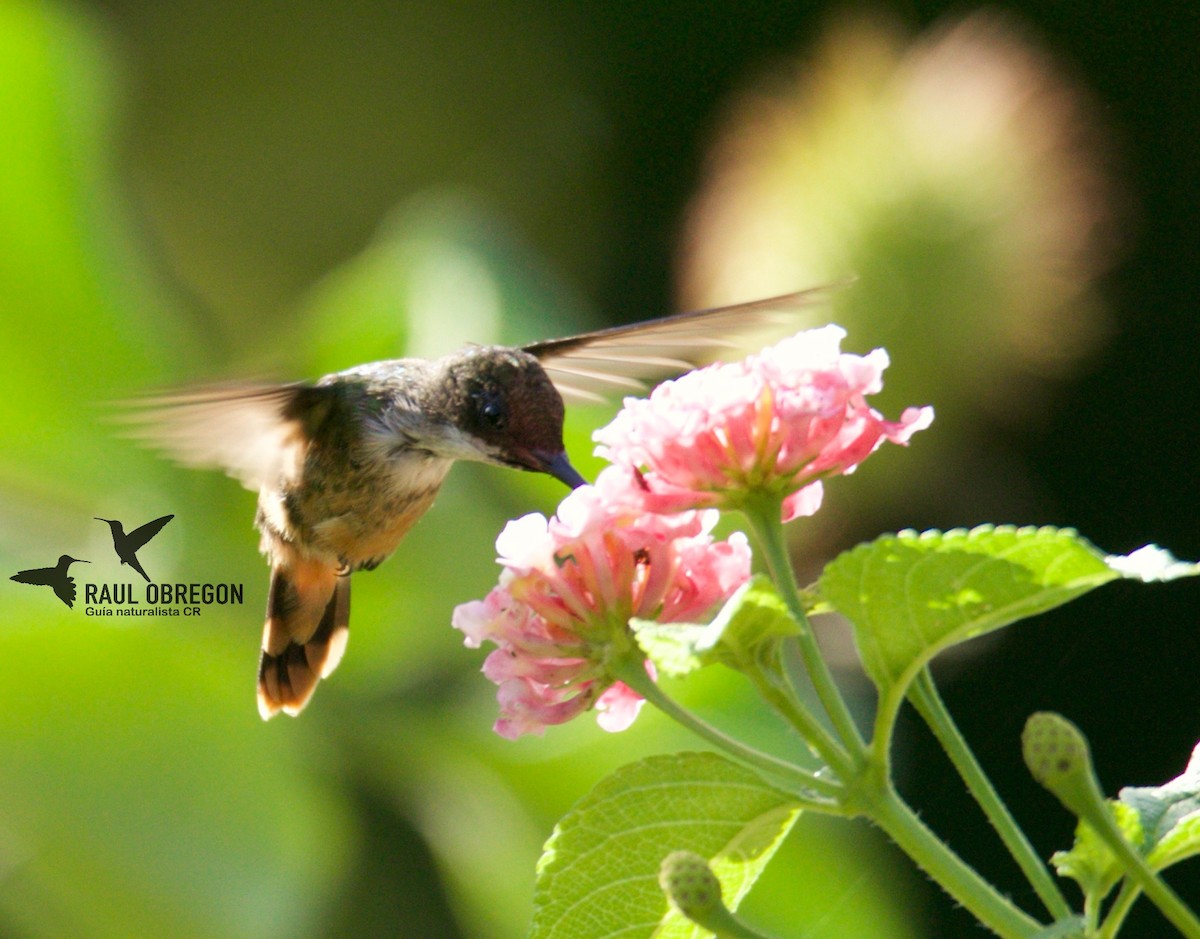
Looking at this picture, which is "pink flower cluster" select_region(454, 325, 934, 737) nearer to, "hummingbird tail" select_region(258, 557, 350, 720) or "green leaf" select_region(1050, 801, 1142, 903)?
"green leaf" select_region(1050, 801, 1142, 903)

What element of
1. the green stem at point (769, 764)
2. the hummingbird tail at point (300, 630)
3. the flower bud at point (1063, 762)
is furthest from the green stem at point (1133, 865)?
the hummingbird tail at point (300, 630)

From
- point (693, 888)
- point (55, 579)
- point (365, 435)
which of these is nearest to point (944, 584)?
point (693, 888)

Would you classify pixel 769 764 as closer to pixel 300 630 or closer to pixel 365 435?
pixel 365 435

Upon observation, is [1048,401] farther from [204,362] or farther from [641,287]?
[204,362]

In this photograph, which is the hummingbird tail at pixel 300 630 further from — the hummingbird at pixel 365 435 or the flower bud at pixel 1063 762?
the flower bud at pixel 1063 762

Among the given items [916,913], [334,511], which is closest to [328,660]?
[334,511]
